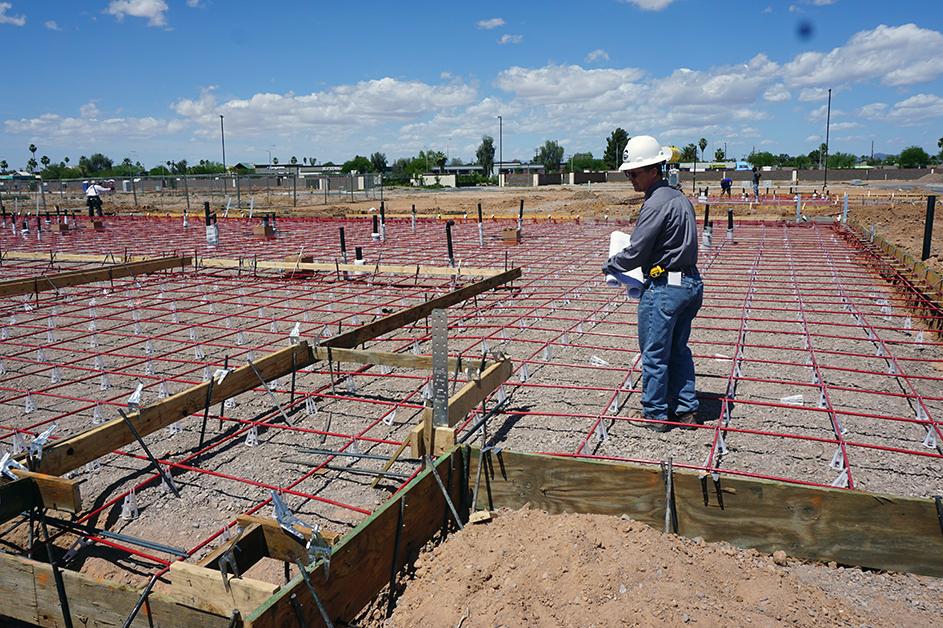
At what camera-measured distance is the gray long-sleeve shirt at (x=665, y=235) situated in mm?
3953

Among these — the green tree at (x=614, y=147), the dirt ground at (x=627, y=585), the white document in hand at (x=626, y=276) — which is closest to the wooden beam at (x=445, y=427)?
the dirt ground at (x=627, y=585)

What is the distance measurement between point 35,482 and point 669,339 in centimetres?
322

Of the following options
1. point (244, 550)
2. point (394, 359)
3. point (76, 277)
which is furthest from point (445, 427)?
point (76, 277)

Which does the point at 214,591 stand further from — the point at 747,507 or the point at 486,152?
the point at 486,152

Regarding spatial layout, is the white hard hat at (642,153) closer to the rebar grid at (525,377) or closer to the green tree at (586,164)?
the rebar grid at (525,377)

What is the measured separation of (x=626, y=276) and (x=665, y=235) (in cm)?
33

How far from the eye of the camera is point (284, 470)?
13.1ft

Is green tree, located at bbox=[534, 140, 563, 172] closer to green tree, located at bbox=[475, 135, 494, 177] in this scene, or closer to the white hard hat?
green tree, located at bbox=[475, 135, 494, 177]

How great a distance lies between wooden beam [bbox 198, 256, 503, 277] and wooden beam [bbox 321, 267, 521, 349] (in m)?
0.91

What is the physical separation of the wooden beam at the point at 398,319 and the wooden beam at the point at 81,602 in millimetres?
2672

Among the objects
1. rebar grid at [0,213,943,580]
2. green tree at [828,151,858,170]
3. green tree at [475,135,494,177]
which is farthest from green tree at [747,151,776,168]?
rebar grid at [0,213,943,580]

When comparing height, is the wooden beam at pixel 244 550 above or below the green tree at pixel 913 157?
below

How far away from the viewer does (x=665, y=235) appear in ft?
13.1

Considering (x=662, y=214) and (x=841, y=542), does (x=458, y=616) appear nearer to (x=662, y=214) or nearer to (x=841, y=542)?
(x=841, y=542)
